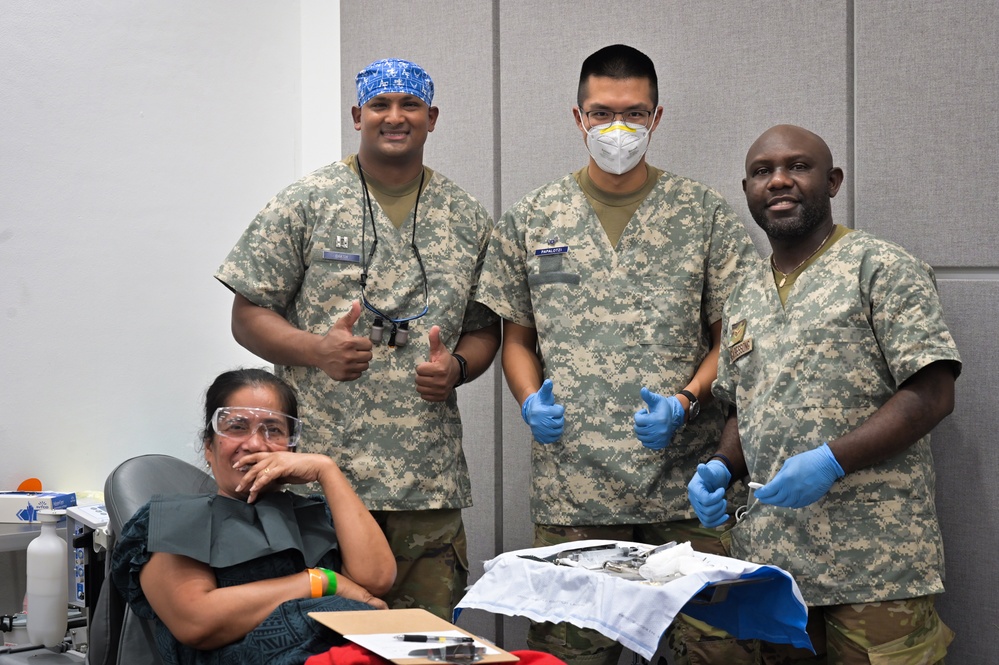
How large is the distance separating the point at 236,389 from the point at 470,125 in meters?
1.77

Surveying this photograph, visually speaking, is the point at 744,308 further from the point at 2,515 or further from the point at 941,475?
the point at 2,515

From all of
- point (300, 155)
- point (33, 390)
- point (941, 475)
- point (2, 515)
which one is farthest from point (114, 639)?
point (300, 155)

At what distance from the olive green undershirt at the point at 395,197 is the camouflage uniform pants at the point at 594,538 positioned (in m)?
0.95

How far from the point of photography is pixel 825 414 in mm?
2244

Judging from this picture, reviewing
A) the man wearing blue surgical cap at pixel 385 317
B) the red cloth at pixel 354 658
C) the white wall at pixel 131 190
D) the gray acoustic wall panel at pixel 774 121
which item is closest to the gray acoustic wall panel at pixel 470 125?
the gray acoustic wall panel at pixel 774 121

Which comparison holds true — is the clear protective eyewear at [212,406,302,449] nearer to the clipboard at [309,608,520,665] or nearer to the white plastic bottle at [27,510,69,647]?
the clipboard at [309,608,520,665]

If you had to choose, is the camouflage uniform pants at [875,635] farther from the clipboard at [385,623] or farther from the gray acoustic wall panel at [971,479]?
the clipboard at [385,623]

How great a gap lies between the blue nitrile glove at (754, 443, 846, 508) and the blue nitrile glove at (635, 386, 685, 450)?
390 mm

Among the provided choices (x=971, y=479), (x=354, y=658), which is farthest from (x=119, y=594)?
(x=971, y=479)

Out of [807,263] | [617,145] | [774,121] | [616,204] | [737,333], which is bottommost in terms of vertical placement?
[737,333]

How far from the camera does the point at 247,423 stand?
2.12 meters

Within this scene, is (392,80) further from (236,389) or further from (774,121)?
(774,121)

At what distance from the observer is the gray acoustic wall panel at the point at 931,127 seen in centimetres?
268

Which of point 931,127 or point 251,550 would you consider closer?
point 251,550
